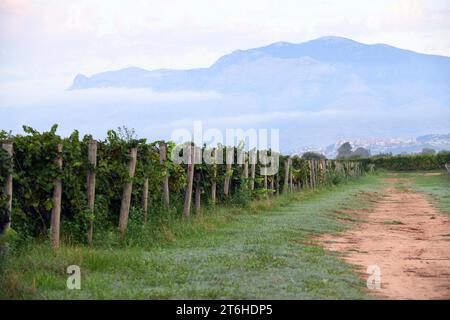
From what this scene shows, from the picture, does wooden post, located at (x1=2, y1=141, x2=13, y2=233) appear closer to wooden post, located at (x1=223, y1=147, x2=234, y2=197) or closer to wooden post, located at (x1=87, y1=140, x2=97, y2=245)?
wooden post, located at (x1=87, y1=140, x2=97, y2=245)

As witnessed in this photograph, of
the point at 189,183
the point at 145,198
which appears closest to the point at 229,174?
the point at 189,183

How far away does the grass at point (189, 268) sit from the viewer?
372 inches

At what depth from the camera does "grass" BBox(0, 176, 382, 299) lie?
9.44 meters

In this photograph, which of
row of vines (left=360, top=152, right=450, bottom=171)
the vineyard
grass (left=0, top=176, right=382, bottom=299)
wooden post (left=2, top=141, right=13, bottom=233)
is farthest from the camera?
row of vines (left=360, top=152, right=450, bottom=171)

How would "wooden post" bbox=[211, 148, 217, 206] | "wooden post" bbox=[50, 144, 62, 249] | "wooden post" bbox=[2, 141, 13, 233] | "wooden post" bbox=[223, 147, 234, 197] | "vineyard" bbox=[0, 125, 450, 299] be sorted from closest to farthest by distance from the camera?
"vineyard" bbox=[0, 125, 450, 299], "wooden post" bbox=[2, 141, 13, 233], "wooden post" bbox=[50, 144, 62, 249], "wooden post" bbox=[211, 148, 217, 206], "wooden post" bbox=[223, 147, 234, 197]

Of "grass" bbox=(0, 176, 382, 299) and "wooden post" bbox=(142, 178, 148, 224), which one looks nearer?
"grass" bbox=(0, 176, 382, 299)

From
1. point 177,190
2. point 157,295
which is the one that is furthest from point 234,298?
point 177,190

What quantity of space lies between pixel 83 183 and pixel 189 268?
11.1 feet

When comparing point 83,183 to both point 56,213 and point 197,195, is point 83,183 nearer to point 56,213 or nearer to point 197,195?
point 56,213

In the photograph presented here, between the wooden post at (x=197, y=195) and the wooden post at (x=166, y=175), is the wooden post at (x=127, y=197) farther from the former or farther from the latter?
the wooden post at (x=197, y=195)

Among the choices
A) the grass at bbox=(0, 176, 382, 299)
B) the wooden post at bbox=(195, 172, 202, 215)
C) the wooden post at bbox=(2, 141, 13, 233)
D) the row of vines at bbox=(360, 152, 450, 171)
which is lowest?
the row of vines at bbox=(360, 152, 450, 171)

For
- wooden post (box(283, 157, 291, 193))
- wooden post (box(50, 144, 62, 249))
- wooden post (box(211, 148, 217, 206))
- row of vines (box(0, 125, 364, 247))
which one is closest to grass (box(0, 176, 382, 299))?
wooden post (box(50, 144, 62, 249))

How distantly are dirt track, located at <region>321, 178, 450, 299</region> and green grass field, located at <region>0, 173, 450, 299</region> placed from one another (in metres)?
0.55
